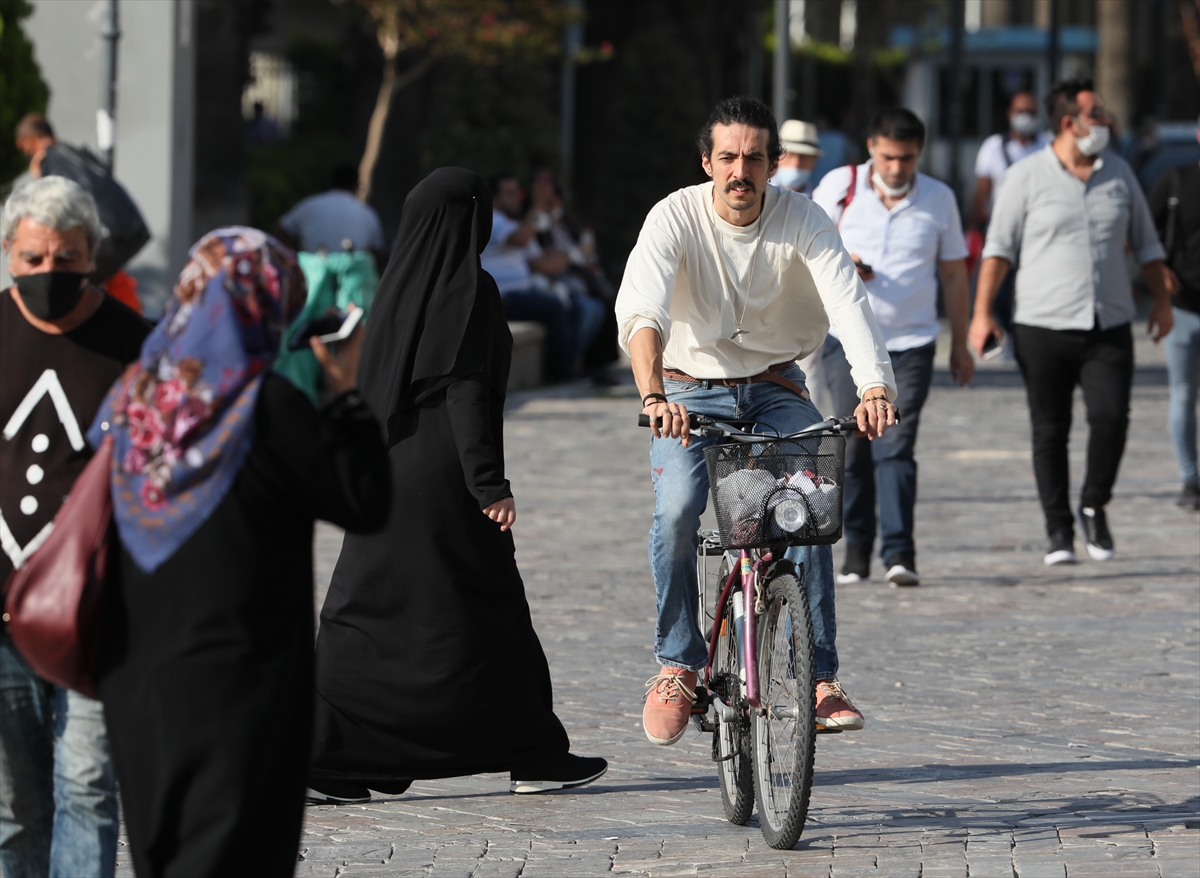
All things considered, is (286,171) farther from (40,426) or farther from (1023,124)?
(40,426)

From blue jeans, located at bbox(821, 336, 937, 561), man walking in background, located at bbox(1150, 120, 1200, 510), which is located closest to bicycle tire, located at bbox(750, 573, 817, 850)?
blue jeans, located at bbox(821, 336, 937, 561)

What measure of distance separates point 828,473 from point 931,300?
4112mm

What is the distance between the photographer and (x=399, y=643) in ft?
18.7

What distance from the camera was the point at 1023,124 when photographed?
65.4ft

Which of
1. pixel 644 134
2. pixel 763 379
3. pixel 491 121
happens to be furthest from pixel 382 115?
pixel 763 379

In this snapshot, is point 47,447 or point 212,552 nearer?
point 212,552

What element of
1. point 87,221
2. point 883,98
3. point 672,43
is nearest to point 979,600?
point 87,221

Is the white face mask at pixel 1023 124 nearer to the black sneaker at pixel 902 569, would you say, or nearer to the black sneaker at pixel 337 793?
the black sneaker at pixel 902 569

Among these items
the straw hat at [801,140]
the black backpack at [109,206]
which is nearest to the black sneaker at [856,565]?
the straw hat at [801,140]

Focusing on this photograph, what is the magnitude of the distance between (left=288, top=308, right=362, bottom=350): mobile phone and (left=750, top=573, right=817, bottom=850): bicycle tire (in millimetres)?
1833

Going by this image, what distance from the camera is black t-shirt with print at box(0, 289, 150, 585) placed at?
419 cm

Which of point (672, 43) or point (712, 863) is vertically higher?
point (672, 43)

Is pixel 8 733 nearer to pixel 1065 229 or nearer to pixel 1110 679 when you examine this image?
pixel 1110 679

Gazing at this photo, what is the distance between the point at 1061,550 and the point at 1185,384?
2.14 meters
